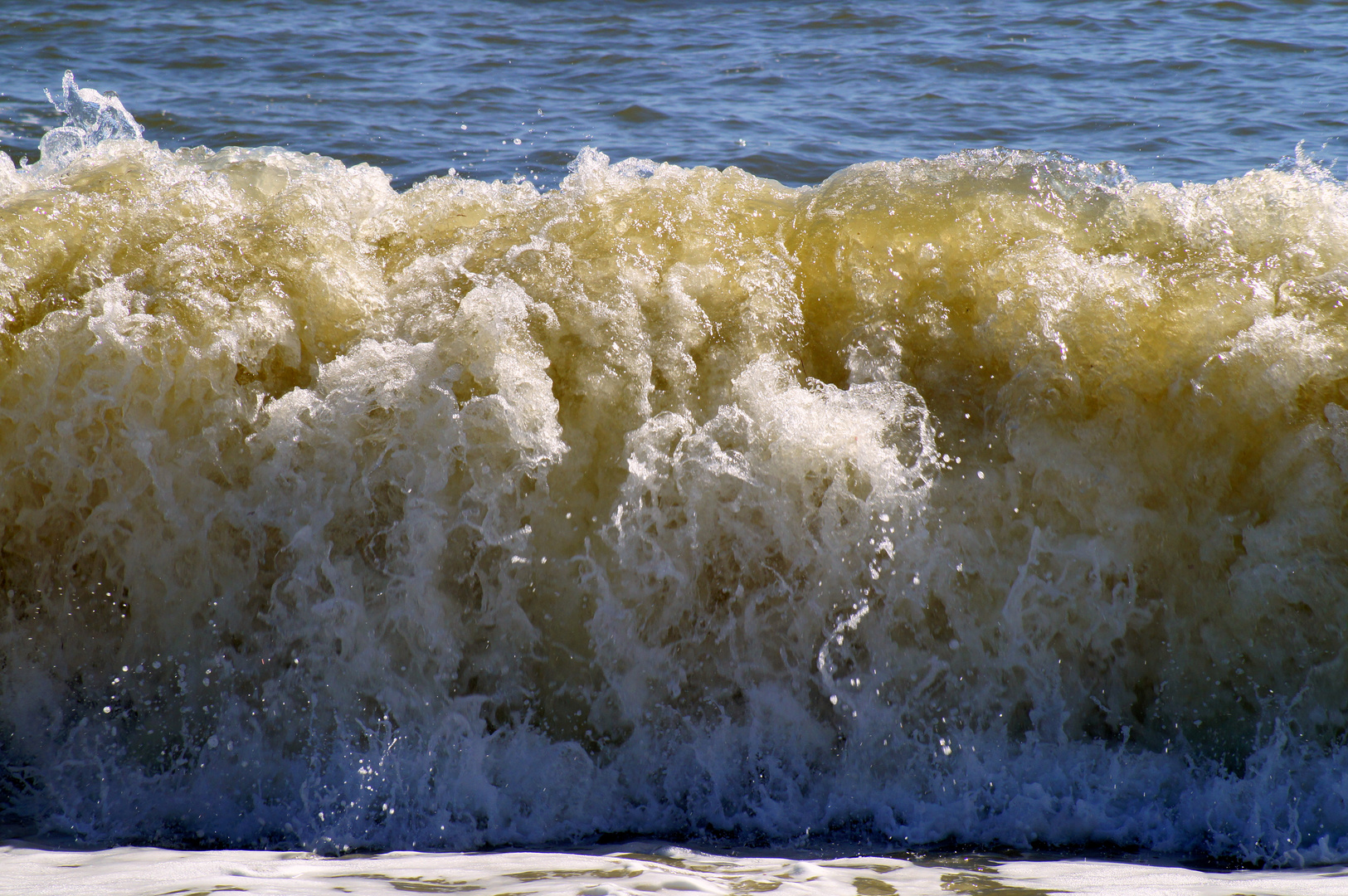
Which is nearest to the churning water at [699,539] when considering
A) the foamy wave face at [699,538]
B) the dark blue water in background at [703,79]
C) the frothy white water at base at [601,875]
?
the foamy wave face at [699,538]

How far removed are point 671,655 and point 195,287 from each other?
2.01 metres

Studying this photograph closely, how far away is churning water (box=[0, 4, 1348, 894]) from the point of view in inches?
127

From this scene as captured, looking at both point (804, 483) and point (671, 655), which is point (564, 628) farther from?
point (804, 483)

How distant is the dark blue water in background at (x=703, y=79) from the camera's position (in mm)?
7914

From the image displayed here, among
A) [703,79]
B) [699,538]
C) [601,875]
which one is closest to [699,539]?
[699,538]

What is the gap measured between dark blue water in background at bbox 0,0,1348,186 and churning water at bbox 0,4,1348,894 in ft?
12.5

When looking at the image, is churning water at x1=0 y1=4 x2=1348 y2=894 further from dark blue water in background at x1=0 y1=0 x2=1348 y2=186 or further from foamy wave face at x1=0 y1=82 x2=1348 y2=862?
dark blue water in background at x1=0 y1=0 x2=1348 y2=186

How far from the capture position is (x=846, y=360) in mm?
3654

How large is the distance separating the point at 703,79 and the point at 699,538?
7.16 metres

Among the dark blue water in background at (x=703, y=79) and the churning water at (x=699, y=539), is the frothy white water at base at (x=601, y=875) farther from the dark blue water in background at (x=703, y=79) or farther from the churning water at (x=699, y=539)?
the dark blue water in background at (x=703, y=79)

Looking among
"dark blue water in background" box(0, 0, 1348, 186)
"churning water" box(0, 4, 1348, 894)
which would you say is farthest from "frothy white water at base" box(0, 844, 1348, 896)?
"dark blue water in background" box(0, 0, 1348, 186)

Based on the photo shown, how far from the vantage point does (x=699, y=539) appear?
135 inches

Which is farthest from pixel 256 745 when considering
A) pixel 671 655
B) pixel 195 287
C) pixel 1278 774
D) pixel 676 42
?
pixel 676 42

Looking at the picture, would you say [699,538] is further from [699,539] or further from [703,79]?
[703,79]
